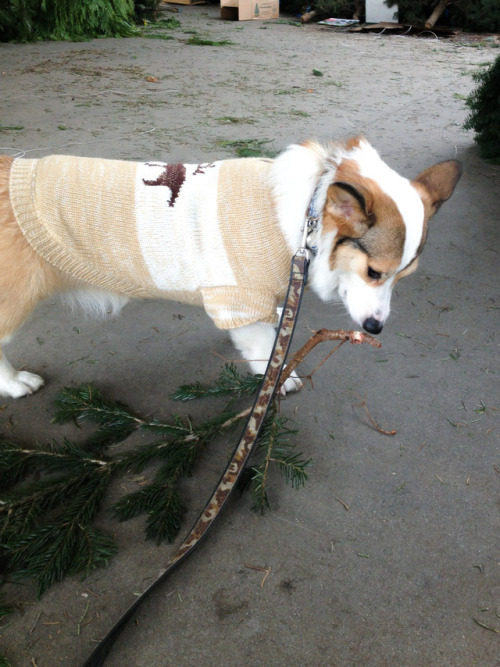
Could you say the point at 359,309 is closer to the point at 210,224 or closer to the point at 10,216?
the point at 210,224

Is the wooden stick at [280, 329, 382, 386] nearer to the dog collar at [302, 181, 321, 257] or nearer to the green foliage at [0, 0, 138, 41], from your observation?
the dog collar at [302, 181, 321, 257]

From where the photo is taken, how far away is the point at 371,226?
166cm

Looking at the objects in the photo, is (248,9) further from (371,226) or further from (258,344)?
(371,226)

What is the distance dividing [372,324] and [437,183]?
0.57 m

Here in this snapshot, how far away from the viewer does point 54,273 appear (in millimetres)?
1896

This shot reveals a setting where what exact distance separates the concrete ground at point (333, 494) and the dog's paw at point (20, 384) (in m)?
0.06

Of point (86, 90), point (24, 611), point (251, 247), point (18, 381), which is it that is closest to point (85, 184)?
point (251, 247)

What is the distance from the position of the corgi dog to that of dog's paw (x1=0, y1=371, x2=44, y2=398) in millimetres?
300

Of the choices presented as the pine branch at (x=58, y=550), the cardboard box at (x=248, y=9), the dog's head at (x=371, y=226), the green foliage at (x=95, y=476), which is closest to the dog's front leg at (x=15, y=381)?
the green foliage at (x=95, y=476)

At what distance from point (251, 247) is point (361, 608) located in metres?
1.16

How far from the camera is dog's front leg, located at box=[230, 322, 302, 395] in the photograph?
6.64ft

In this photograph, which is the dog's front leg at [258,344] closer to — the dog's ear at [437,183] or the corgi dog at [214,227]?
the corgi dog at [214,227]

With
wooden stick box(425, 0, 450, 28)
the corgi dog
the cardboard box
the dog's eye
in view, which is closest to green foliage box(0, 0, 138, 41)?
the cardboard box

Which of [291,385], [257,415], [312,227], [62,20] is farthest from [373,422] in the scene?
[62,20]
